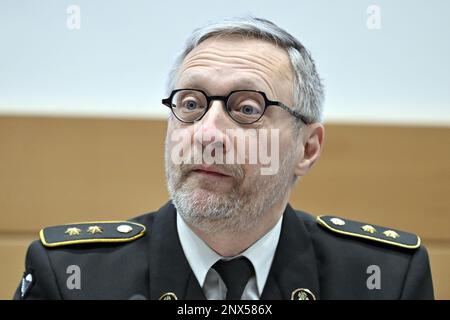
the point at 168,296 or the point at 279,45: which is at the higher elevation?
the point at 279,45

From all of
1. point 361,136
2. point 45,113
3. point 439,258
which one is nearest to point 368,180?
point 361,136

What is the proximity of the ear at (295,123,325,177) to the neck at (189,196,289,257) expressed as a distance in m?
0.13

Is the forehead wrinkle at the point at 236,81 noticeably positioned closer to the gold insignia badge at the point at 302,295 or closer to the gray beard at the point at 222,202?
the gray beard at the point at 222,202

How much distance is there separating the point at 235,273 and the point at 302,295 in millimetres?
163

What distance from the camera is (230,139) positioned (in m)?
1.10

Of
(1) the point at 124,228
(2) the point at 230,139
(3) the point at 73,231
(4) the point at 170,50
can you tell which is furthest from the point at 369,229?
(4) the point at 170,50

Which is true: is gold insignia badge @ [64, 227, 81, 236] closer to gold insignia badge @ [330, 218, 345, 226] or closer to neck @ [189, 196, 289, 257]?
neck @ [189, 196, 289, 257]

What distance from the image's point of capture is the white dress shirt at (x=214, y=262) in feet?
3.72

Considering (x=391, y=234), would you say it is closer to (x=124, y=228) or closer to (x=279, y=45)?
(x=279, y=45)

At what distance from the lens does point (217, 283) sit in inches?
44.7

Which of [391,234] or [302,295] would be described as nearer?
[302,295]

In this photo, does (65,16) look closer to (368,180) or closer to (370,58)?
(370,58)

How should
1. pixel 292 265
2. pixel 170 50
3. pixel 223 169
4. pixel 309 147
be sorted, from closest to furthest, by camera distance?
pixel 223 169 < pixel 292 265 < pixel 309 147 < pixel 170 50

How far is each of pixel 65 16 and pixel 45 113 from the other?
34 cm
